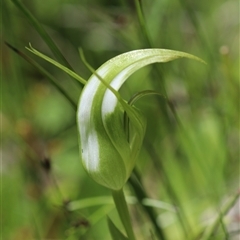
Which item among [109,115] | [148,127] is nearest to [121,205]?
[109,115]

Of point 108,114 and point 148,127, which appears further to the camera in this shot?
point 148,127

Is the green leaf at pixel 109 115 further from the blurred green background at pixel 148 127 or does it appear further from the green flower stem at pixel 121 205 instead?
the blurred green background at pixel 148 127

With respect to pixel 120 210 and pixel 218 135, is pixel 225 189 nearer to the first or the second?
pixel 218 135

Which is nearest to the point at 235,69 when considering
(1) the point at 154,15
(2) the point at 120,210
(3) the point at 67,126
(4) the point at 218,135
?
(4) the point at 218,135

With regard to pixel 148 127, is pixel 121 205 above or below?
above

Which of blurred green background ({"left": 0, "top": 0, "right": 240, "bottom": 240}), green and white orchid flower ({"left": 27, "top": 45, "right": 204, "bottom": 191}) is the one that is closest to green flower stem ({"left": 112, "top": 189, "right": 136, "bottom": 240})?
green and white orchid flower ({"left": 27, "top": 45, "right": 204, "bottom": 191})

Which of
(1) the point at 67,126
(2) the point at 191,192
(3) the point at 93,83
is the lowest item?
(2) the point at 191,192

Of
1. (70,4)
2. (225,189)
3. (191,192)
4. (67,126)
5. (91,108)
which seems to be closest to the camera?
(91,108)

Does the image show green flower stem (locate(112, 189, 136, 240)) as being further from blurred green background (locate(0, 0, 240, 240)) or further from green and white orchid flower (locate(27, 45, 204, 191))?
blurred green background (locate(0, 0, 240, 240))

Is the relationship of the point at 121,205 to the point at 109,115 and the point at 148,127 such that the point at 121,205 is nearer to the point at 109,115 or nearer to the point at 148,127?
the point at 109,115
